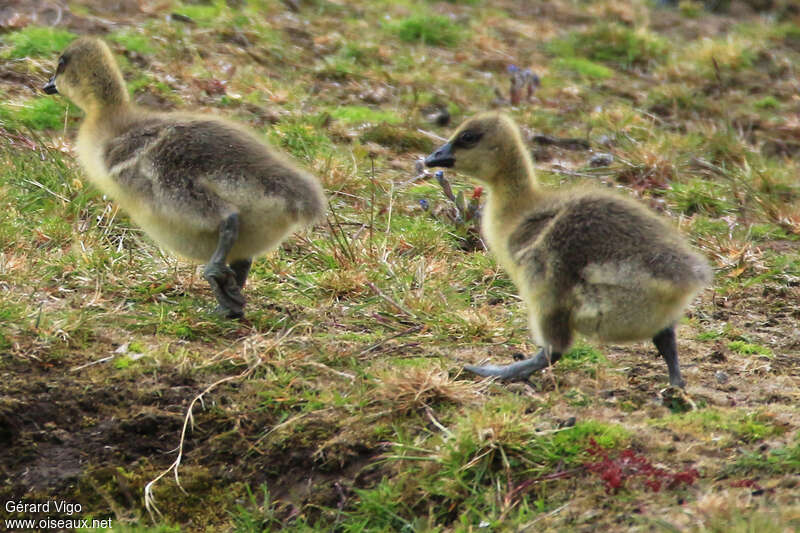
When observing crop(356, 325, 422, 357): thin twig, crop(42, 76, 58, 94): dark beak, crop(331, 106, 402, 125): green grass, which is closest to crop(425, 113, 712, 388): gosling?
crop(356, 325, 422, 357): thin twig

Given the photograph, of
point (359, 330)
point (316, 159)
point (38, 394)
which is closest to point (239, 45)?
point (316, 159)

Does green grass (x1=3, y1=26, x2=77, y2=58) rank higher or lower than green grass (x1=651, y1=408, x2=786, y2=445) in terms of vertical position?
lower

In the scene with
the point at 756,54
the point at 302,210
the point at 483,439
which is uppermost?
the point at 302,210

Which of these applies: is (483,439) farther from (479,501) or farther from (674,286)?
(674,286)

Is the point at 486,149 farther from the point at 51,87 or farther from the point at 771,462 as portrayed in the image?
the point at 51,87

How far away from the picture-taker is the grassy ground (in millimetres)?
4066

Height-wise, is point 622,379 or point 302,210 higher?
point 302,210

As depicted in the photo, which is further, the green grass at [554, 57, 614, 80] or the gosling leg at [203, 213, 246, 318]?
the green grass at [554, 57, 614, 80]

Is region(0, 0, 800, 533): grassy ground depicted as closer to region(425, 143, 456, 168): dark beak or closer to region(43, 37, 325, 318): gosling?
region(43, 37, 325, 318): gosling

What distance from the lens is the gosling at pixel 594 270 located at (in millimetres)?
4262

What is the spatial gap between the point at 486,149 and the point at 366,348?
3.57ft

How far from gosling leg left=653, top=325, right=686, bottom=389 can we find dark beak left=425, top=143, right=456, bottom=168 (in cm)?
126

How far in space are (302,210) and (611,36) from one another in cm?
763

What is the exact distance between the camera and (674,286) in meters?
4.18
